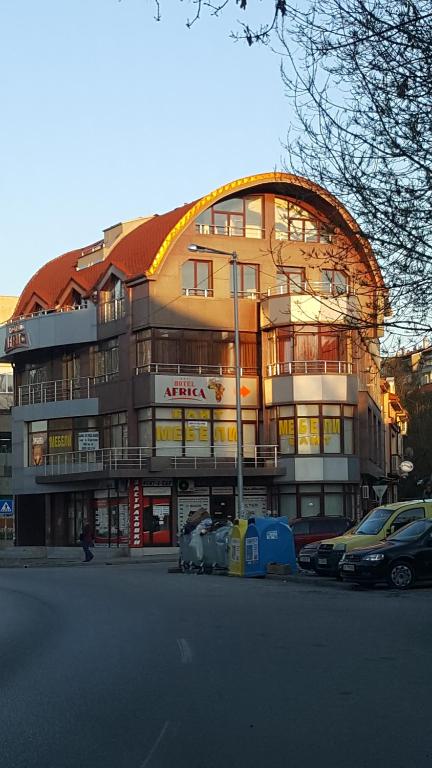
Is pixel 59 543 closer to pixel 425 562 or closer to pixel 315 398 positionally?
pixel 315 398

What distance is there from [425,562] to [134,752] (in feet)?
56.3

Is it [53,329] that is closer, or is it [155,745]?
[155,745]

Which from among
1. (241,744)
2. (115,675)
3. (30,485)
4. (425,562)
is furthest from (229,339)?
(241,744)

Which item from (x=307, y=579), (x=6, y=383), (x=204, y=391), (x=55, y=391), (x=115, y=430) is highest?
(x=6, y=383)

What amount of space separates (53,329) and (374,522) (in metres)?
35.0

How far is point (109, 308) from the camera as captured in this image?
58656mm

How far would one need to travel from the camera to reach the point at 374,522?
28.5 metres

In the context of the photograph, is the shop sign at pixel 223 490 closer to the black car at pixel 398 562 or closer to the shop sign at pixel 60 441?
the shop sign at pixel 60 441

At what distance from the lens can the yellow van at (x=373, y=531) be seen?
90.8 ft

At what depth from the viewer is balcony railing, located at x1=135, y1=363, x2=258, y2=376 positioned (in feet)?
181

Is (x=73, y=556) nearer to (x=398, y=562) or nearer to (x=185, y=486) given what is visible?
(x=185, y=486)

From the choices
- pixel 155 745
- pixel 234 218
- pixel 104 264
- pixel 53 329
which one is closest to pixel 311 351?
pixel 234 218

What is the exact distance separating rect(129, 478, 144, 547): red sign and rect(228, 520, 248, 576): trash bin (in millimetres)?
21687

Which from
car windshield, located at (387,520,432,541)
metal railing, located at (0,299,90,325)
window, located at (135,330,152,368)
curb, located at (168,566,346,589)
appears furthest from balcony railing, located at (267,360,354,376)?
car windshield, located at (387,520,432,541)
